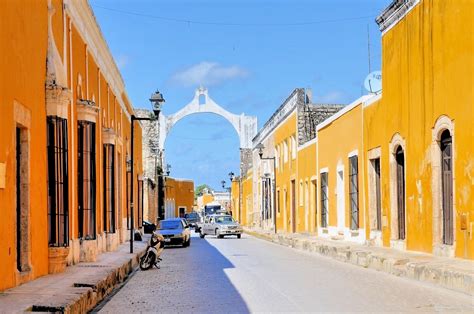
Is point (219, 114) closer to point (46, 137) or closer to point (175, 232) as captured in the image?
point (175, 232)

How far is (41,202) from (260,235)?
33494 millimetres

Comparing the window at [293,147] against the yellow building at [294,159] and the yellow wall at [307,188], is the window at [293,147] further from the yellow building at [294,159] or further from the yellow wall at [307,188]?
the yellow wall at [307,188]

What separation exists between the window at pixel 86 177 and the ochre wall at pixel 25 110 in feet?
13.7

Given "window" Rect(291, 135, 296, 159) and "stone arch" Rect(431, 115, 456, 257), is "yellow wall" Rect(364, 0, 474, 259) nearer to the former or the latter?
"stone arch" Rect(431, 115, 456, 257)

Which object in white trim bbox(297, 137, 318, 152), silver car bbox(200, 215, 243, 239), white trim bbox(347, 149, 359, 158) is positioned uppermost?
white trim bbox(297, 137, 318, 152)

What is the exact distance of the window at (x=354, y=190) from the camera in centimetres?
2867

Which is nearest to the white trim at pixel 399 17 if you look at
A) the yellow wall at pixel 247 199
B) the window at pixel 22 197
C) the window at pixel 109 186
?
the window at pixel 109 186

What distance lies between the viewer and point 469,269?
14461 mm

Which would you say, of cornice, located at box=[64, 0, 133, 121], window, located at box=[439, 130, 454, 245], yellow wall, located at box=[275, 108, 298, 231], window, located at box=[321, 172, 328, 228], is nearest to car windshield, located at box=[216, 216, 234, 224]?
yellow wall, located at box=[275, 108, 298, 231]

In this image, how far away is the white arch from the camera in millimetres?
75438

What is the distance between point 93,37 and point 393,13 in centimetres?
860

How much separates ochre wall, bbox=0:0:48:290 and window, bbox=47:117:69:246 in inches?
10.6

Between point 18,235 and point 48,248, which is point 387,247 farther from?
point 18,235

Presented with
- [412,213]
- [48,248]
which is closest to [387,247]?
[412,213]
